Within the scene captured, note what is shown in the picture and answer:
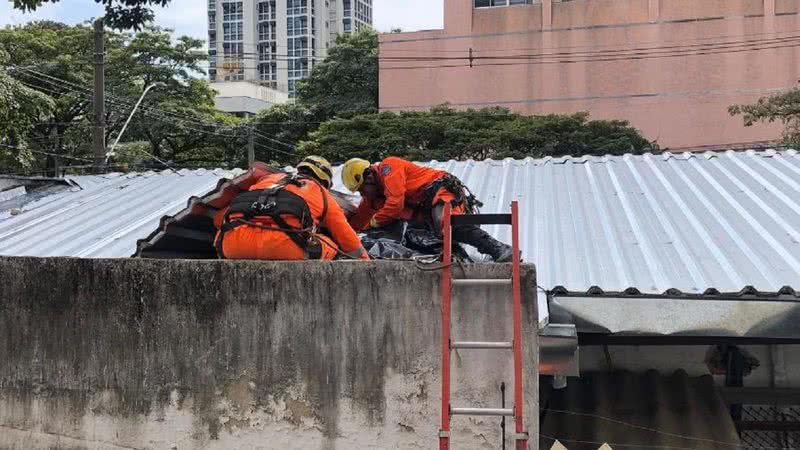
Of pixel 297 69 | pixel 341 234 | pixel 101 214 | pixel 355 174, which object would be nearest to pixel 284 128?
pixel 101 214

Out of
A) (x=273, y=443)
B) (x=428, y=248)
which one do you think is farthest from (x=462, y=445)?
(x=428, y=248)

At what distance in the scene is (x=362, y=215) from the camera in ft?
20.0

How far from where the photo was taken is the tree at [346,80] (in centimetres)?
3409

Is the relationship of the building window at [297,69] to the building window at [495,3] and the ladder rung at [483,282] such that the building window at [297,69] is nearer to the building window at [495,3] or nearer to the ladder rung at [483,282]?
the building window at [495,3]

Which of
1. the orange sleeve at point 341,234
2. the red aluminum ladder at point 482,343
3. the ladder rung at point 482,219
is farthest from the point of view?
the orange sleeve at point 341,234

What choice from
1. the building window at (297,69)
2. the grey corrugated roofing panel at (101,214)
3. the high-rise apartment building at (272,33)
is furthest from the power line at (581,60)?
the building window at (297,69)

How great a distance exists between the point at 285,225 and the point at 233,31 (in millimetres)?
88096

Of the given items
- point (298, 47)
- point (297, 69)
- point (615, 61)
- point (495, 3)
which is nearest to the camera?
point (615, 61)

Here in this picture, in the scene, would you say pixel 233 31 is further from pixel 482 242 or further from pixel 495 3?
pixel 482 242

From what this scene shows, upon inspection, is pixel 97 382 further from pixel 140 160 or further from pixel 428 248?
pixel 140 160

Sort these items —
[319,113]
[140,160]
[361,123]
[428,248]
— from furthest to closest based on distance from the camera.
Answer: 1. [319,113]
2. [140,160]
3. [361,123]
4. [428,248]

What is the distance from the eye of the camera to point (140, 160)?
30.6 metres

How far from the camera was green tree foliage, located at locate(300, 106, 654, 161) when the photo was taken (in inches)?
941

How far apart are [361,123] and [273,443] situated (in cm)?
2174
